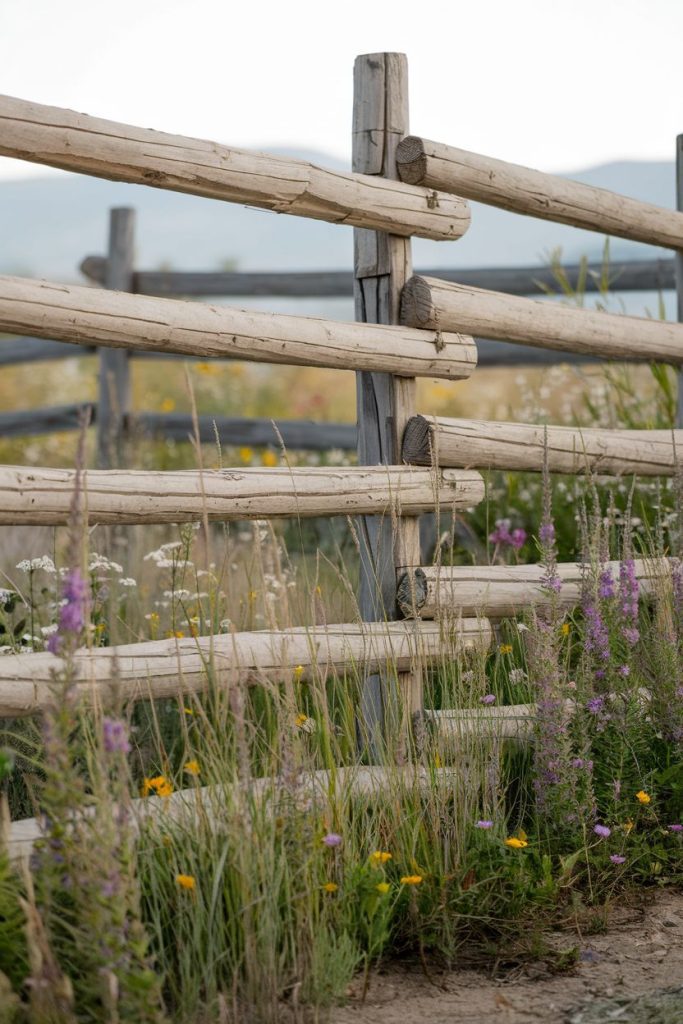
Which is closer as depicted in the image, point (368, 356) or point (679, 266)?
point (368, 356)

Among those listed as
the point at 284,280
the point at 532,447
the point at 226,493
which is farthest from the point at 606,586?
the point at 284,280

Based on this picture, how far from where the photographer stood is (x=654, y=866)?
2977 millimetres

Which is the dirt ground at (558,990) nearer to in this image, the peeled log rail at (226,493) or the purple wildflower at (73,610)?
the purple wildflower at (73,610)

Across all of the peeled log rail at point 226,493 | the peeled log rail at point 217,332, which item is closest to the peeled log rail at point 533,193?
the peeled log rail at point 217,332

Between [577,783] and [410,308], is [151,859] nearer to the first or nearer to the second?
[577,783]

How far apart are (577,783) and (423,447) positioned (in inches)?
45.8

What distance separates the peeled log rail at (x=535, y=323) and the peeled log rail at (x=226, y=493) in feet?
1.74

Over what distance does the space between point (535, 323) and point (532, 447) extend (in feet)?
1.58

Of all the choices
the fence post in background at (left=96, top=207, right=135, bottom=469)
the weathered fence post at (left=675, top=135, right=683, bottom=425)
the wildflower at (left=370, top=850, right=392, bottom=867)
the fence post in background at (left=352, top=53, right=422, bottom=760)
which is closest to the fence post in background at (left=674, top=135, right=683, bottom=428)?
the weathered fence post at (left=675, top=135, right=683, bottom=425)

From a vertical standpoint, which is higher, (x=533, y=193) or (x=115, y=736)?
(x=533, y=193)

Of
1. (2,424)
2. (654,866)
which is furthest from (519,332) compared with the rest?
(2,424)

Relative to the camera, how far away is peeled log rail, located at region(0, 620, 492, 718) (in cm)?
262

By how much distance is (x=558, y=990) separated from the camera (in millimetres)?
2479

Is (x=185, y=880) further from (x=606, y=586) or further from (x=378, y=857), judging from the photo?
(x=606, y=586)
